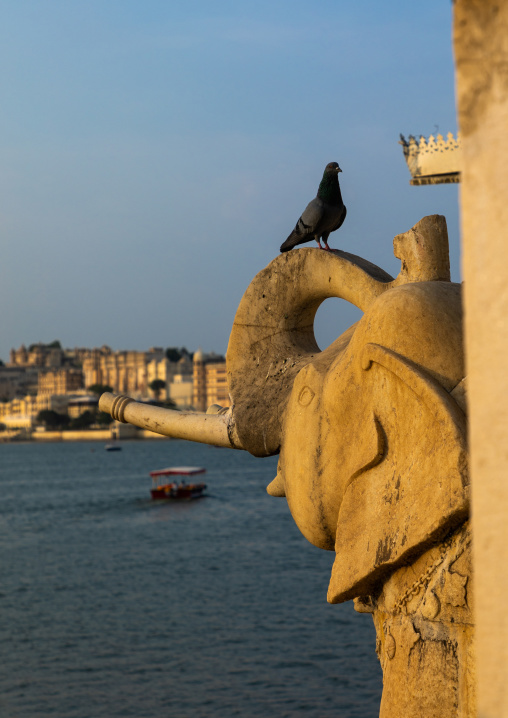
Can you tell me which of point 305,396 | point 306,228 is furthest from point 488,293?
point 306,228

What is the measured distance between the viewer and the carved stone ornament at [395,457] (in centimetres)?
308

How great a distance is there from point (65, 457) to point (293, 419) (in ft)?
464

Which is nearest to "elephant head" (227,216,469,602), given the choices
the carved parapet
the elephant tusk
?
the elephant tusk

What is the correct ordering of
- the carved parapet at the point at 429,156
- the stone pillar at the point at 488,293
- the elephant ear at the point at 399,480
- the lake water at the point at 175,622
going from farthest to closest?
1. the carved parapet at the point at 429,156
2. the lake water at the point at 175,622
3. the elephant ear at the point at 399,480
4. the stone pillar at the point at 488,293

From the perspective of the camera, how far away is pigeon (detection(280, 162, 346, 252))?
14.7ft

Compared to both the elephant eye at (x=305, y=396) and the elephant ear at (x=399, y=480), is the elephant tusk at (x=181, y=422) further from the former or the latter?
the elephant ear at (x=399, y=480)

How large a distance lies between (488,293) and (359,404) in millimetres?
2188

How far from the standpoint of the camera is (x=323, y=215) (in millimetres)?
4520

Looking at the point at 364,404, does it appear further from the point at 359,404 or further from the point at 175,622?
the point at 175,622

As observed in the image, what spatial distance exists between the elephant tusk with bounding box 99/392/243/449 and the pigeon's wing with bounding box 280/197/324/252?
0.81 m

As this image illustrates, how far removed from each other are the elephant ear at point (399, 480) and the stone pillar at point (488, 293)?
1.63 meters

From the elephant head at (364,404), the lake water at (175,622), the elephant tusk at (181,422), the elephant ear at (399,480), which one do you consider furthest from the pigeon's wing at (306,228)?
the lake water at (175,622)

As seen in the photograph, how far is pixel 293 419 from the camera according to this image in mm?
3984

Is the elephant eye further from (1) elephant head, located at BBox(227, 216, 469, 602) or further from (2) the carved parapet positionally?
(2) the carved parapet
